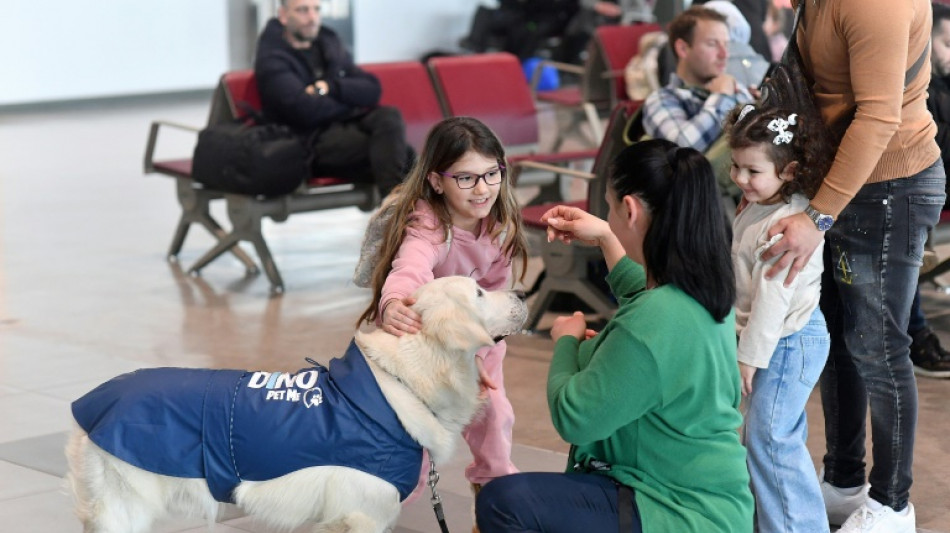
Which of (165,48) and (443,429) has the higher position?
(443,429)

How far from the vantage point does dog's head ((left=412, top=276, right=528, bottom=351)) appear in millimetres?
3193

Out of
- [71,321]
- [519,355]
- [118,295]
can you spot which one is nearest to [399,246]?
[519,355]

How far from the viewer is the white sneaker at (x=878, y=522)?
371 centimetres

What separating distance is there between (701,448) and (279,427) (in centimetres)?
95

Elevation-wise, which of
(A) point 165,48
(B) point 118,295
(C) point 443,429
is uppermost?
(C) point 443,429

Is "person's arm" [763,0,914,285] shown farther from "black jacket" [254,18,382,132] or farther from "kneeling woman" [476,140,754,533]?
"black jacket" [254,18,382,132]

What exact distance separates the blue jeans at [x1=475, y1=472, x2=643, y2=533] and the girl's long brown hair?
79 centimetres

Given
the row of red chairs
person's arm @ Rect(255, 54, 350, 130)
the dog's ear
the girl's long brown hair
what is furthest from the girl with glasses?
person's arm @ Rect(255, 54, 350, 130)

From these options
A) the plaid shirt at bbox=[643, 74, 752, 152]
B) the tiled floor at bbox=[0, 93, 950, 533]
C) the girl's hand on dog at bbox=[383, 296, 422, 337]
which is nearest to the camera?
the girl's hand on dog at bbox=[383, 296, 422, 337]

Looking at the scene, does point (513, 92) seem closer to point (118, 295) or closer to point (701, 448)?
point (118, 295)

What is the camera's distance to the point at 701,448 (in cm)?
300

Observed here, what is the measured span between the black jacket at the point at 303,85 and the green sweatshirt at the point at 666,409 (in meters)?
4.54

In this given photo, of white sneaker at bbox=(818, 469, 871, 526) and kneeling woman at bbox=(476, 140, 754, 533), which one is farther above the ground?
kneeling woman at bbox=(476, 140, 754, 533)

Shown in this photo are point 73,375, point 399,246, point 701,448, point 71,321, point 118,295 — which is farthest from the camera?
point 118,295
